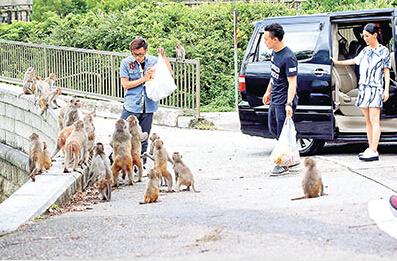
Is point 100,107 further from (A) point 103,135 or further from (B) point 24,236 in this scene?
(B) point 24,236

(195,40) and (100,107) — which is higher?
(195,40)

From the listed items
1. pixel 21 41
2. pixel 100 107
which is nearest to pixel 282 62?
pixel 100 107

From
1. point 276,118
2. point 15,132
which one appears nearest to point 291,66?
point 276,118

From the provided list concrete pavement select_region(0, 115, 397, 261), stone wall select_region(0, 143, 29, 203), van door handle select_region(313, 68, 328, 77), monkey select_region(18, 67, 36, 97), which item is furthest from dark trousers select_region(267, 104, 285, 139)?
stone wall select_region(0, 143, 29, 203)

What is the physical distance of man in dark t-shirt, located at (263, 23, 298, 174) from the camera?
12.8 meters

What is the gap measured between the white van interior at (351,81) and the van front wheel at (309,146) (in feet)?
1.49

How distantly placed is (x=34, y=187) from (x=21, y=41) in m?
16.3

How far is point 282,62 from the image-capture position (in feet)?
42.3

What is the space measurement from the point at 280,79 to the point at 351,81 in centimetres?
312

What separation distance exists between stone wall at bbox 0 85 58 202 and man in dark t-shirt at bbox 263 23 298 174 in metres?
8.93

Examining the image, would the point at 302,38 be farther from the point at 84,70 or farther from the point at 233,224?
the point at 84,70

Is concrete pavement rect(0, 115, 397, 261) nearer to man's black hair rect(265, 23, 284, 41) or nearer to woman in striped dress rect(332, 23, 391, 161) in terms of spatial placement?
woman in striped dress rect(332, 23, 391, 161)

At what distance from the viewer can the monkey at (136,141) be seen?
13.0 meters

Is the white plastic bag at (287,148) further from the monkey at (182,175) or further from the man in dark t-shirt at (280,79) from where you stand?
the monkey at (182,175)
